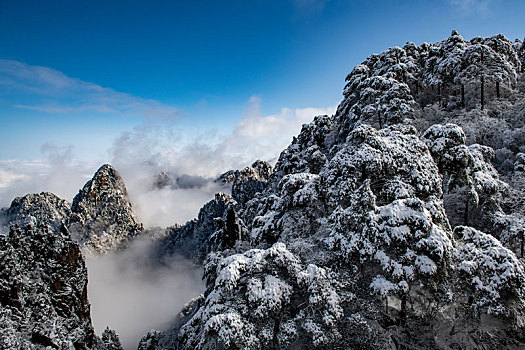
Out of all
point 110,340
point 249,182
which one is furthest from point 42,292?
point 249,182

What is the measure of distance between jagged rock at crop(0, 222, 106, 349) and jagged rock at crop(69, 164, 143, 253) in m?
108

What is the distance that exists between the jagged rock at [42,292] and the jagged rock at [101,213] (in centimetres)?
10758

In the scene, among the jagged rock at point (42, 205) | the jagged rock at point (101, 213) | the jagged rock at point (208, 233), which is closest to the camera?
the jagged rock at point (208, 233)

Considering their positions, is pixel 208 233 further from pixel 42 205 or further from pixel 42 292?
pixel 42 292

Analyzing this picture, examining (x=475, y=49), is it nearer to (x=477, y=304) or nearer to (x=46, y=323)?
(x=477, y=304)

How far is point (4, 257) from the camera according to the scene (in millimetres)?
11609

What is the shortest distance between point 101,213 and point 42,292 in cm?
10987

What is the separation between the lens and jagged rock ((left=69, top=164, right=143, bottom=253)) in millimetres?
104188

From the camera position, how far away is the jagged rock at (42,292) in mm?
11062

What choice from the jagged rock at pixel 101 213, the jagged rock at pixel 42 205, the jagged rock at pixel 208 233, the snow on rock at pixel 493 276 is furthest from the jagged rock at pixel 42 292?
the jagged rock at pixel 101 213

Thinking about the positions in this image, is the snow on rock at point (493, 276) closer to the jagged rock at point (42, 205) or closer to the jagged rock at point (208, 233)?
the jagged rock at point (208, 233)

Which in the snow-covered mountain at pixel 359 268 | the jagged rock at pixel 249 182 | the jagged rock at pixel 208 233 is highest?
the jagged rock at pixel 249 182

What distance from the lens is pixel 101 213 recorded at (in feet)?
351

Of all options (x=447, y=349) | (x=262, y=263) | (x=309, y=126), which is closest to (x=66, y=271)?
(x=262, y=263)
